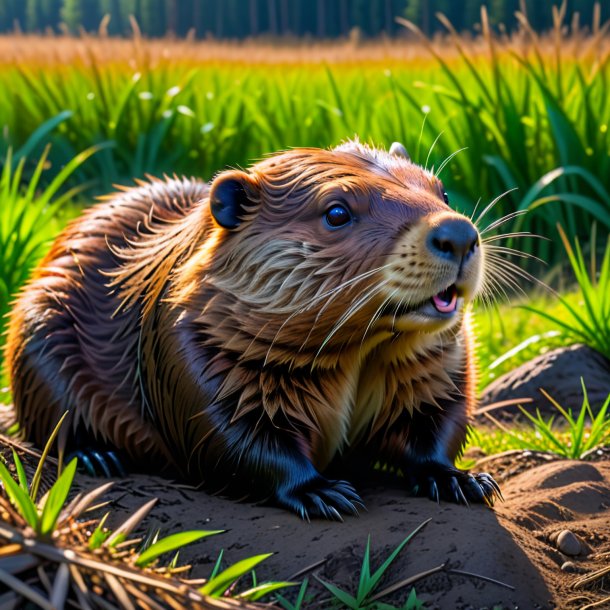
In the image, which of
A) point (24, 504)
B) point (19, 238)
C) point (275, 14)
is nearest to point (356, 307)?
point (24, 504)

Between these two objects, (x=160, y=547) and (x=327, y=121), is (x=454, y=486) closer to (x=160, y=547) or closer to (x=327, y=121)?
(x=160, y=547)

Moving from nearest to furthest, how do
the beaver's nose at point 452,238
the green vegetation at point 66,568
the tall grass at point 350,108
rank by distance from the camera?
the green vegetation at point 66,568
the beaver's nose at point 452,238
the tall grass at point 350,108

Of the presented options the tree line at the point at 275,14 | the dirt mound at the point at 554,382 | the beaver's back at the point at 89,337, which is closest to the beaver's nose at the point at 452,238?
the beaver's back at the point at 89,337

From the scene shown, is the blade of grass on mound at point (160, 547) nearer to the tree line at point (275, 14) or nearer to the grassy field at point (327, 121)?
the grassy field at point (327, 121)

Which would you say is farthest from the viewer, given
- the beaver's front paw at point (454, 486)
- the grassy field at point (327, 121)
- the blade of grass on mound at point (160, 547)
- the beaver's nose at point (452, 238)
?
the grassy field at point (327, 121)

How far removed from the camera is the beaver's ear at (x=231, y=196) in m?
2.71

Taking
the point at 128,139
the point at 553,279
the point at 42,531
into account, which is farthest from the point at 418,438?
the point at 128,139

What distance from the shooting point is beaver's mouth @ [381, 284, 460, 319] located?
2.45m

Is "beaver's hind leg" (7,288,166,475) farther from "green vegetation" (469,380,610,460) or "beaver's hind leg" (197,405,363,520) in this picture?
"green vegetation" (469,380,610,460)

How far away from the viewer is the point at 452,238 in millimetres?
2357

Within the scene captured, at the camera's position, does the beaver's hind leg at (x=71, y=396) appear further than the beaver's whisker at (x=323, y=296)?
Yes

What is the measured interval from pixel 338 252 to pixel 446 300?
1.01ft

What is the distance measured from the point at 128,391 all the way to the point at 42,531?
1510mm

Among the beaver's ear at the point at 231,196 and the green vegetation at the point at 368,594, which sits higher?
the beaver's ear at the point at 231,196
